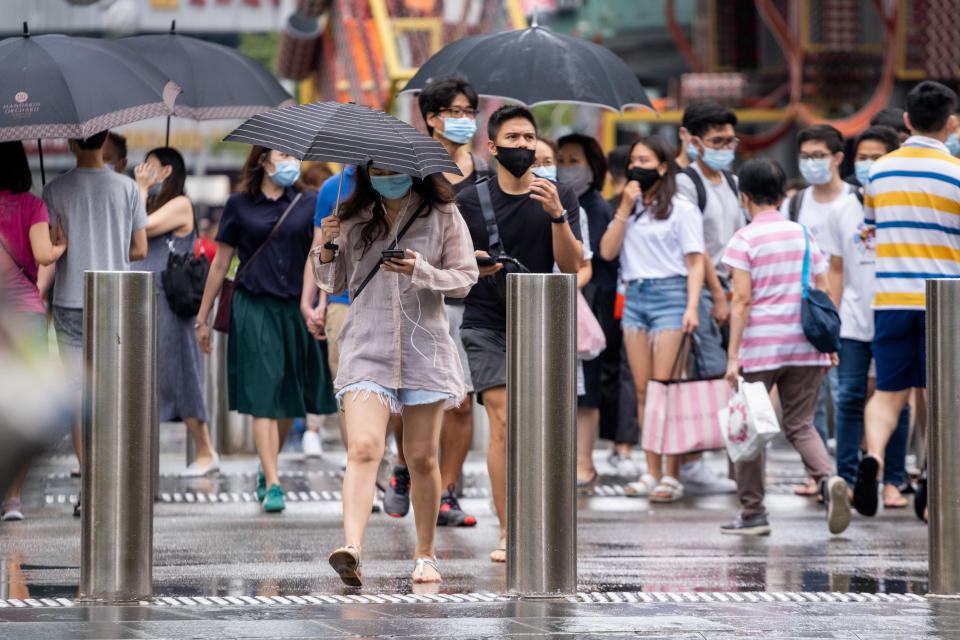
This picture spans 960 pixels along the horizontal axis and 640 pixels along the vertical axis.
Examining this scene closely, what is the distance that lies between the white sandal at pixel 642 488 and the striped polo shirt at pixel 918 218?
1.89 m

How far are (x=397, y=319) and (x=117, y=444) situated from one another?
1.19 metres

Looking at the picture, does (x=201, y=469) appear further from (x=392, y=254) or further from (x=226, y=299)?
(x=392, y=254)

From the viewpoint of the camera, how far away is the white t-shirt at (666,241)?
9180mm

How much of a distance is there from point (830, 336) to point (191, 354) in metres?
3.78

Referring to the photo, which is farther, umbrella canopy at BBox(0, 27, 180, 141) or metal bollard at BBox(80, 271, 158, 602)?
umbrella canopy at BBox(0, 27, 180, 141)

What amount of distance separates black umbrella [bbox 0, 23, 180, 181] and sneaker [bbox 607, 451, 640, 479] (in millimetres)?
3807

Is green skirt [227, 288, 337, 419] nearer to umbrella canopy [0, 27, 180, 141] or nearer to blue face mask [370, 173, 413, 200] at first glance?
umbrella canopy [0, 27, 180, 141]

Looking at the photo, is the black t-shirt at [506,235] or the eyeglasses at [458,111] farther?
the eyeglasses at [458,111]

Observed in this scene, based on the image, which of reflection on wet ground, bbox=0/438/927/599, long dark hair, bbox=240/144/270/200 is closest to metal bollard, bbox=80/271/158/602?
reflection on wet ground, bbox=0/438/927/599

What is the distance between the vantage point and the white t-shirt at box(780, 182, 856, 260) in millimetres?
9391

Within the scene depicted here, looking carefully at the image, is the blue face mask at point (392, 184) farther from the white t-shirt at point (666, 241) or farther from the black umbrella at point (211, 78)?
the white t-shirt at point (666, 241)

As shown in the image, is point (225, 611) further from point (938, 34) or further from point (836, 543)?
point (938, 34)

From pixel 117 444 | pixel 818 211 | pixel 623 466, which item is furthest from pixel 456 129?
pixel 623 466

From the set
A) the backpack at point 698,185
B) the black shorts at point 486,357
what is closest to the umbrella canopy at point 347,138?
the black shorts at point 486,357
